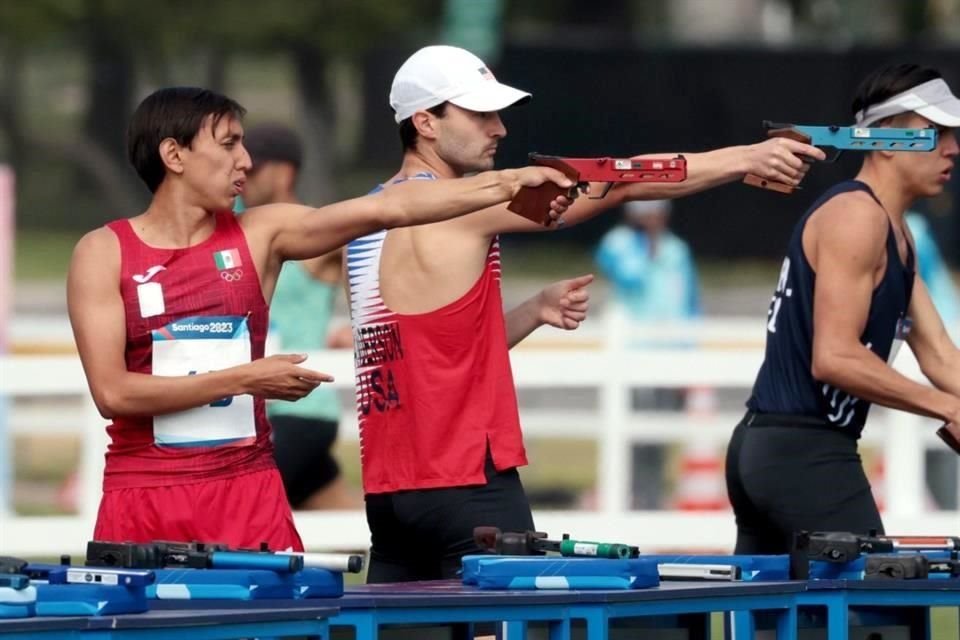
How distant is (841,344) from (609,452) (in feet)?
20.1

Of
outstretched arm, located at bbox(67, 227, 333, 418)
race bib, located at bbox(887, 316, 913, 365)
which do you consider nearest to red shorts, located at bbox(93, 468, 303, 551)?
outstretched arm, located at bbox(67, 227, 333, 418)

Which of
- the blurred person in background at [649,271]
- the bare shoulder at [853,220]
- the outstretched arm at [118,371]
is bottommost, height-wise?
the outstretched arm at [118,371]

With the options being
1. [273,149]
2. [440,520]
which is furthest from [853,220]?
[273,149]

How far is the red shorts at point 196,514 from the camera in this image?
597 centimetres

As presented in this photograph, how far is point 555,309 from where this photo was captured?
679cm

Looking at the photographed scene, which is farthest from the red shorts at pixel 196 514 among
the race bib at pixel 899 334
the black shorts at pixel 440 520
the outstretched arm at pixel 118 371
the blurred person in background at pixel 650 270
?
the blurred person in background at pixel 650 270

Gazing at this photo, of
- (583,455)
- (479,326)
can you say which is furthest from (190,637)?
(583,455)

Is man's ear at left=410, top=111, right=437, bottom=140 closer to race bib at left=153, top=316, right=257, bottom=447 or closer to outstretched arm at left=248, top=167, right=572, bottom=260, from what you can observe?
outstretched arm at left=248, top=167, right=572, bottom=260

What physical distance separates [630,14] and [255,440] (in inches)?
1359

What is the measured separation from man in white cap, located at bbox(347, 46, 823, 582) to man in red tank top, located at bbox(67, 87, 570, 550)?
1.15 ft

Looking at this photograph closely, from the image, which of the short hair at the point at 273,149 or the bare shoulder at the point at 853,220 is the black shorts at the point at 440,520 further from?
the short hair at the point at 273,149

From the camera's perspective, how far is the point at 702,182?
254 inches

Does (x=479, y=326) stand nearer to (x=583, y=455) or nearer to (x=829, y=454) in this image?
(x=829, y=454)

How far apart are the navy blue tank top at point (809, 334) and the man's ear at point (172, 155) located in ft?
6.16
